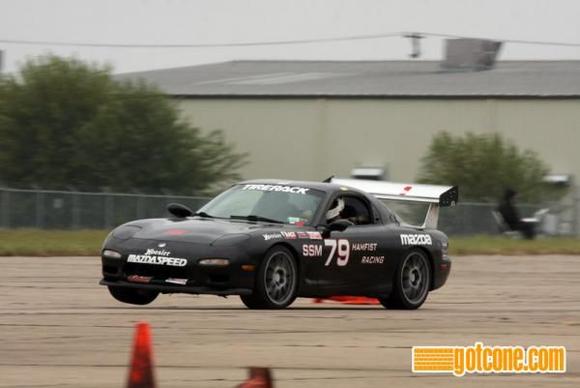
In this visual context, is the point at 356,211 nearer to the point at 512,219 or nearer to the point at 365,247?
the point at 365,247

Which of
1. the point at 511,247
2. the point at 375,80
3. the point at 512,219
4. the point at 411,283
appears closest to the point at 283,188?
the point at 411,283

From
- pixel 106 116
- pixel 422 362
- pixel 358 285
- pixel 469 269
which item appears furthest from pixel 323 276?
pixel 106 116

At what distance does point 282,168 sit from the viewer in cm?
5566

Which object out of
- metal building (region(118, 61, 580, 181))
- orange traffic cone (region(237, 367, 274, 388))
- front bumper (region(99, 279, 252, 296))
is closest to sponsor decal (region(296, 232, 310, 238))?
front bumper (region(99, 279, 252, 296))

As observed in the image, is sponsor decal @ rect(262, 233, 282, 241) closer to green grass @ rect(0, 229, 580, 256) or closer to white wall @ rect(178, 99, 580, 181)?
green grass @ rect(0, 229, 580, 256)

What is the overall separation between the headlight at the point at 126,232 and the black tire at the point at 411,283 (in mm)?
2855

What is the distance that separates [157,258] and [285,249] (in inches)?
47.8

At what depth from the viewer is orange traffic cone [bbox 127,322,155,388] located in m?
6.87

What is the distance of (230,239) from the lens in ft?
43.7

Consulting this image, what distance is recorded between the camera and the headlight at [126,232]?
13766mm

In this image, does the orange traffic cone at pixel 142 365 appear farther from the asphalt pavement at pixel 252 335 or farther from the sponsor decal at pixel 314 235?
→ the sponsor decal at pixel 314 235

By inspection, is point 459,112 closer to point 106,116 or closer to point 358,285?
point 106,116

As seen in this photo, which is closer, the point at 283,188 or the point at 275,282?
the point at 275,282

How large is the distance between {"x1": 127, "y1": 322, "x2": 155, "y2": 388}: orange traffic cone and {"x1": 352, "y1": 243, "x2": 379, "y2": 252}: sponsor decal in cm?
772
